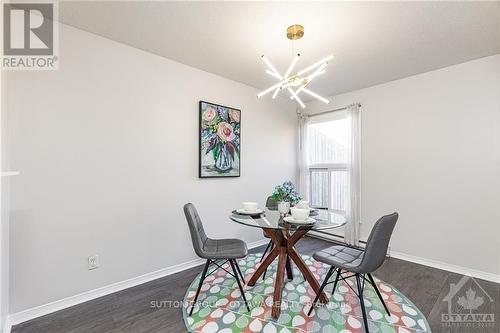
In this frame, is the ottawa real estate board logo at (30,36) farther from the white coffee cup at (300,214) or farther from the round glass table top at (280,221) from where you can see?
the white coffee cup at (300,214)

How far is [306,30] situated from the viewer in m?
2.12

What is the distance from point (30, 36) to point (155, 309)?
251 centimetres

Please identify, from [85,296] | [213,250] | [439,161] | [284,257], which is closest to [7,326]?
[85,296]

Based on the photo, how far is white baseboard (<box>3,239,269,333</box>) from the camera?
5.97 feet

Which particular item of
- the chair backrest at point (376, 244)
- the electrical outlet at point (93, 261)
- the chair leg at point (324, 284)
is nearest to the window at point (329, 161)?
the chair leg at point (324, 284)

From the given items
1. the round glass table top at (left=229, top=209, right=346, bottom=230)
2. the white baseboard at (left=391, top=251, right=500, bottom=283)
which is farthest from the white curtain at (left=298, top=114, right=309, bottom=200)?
the round glass table top at (left=229, top=209, right=346, bottom=230)

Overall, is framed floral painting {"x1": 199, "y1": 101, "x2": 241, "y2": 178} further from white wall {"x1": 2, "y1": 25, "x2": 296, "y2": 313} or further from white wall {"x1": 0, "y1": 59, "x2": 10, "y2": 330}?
white wall {"x1": 0, "y1": 59, "x2": 10, "y2": 330}

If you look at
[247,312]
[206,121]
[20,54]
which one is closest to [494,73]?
[206,121]

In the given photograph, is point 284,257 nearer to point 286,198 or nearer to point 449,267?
point 286,198

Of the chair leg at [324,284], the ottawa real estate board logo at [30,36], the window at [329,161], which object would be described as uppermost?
the ottawa real estate board logo at [30,36]

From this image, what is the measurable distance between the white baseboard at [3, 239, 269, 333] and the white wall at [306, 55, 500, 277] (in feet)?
9.20

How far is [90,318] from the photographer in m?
1.88

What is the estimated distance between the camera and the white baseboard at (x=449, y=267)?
255 centimetres

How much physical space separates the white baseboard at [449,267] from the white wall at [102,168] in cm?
244
